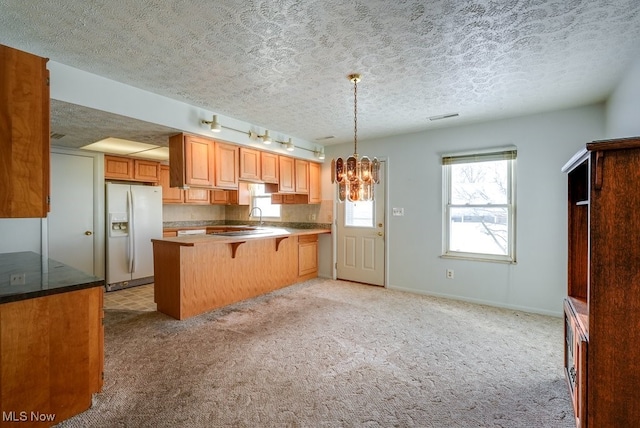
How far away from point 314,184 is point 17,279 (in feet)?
13.6

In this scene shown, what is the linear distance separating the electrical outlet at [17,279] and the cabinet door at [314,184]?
3921 mm

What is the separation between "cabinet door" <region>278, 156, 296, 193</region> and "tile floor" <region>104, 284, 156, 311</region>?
246 centimetres

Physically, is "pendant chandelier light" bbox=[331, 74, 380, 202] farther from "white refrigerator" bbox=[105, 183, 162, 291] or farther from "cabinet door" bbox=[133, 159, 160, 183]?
"cabinet door" bbox=[133, 159, 160, 183]

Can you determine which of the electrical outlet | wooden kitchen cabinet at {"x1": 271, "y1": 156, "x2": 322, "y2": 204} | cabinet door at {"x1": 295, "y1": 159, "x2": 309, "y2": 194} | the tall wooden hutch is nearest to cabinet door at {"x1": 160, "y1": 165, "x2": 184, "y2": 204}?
wooden kitchen cabinet at {"x1": 271, "y1": 156, "x2": 322, "y2": 204}

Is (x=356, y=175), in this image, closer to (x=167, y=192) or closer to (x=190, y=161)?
(x=190, y=161)

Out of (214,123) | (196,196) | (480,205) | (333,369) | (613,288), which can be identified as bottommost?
(333,369)

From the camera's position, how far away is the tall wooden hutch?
1407mm

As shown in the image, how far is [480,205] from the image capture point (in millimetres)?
4027

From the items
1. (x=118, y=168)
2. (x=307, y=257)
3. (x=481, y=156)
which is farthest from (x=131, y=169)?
(x=481, y=156)

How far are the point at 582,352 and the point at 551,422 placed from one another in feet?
1.99

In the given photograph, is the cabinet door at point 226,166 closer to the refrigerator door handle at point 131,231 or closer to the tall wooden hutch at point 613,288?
the refrigerator door handle at point 131,231

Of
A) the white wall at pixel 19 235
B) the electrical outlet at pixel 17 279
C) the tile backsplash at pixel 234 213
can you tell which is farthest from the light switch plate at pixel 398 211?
the white wall at pixel 19 235

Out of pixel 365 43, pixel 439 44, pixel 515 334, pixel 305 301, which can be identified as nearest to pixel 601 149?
pixel 439 44

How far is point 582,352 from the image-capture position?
1.53 m
